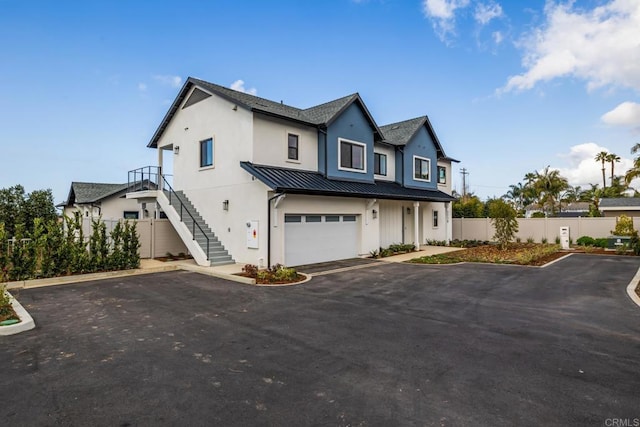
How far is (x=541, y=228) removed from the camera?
79.0 feet

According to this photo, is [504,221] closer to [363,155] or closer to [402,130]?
[402,130]

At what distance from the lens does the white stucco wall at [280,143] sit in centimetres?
1404

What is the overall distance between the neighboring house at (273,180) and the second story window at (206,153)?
0.05 metres

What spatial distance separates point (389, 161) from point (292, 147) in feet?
25.9

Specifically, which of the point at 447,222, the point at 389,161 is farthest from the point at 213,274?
the point at 447,222

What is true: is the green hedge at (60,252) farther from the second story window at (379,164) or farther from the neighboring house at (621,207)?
the neighboring house at (621,207)

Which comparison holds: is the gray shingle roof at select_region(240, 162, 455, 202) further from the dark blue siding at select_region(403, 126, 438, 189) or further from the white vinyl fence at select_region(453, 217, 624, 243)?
the white vinyl fence at select_region(453, 217, 624, 243)

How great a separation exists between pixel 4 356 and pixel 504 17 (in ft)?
63.3

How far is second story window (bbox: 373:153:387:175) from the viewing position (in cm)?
2005

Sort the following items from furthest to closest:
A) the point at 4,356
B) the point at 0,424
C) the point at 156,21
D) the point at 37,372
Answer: the point at 156,21
the point at 4,356
the point at 37,372
the point at 0,424

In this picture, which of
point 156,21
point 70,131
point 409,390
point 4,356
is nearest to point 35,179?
point 70,131

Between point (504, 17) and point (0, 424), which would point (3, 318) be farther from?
point (504, 17)

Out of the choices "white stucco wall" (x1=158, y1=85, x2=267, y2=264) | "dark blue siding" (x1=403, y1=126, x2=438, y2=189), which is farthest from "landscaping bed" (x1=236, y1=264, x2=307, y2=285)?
"dark blue siding" (x1=403, y1=126, x2=438, y2=189)

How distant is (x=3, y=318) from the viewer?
682 cm
